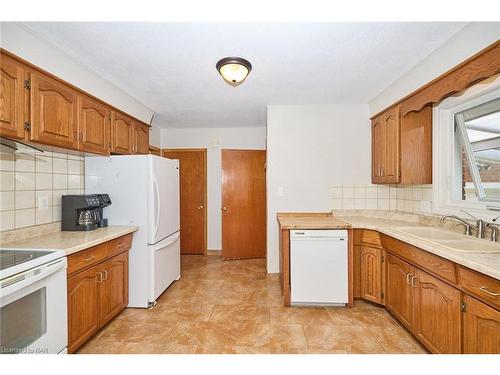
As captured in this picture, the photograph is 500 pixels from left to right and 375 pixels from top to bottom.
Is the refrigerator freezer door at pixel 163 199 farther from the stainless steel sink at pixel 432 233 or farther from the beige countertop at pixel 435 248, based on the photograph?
the stainless steel sink at pixel 432 233

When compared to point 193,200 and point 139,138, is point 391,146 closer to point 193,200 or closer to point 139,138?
point 139,138

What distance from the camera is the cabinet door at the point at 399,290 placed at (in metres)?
1.83

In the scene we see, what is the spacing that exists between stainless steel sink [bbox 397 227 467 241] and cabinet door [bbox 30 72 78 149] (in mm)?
2913

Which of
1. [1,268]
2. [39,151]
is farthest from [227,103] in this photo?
[1,268]

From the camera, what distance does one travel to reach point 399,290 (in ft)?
6.49

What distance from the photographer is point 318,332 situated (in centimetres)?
193

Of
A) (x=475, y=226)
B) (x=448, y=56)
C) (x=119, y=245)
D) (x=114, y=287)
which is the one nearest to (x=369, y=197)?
(x=475, y=226)

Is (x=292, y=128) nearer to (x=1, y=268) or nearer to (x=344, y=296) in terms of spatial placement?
(x=344, y=296)

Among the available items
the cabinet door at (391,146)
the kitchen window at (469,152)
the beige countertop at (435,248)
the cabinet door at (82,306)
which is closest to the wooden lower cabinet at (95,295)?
the cabinet door at (82,306)

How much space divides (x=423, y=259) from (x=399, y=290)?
1.70 feet

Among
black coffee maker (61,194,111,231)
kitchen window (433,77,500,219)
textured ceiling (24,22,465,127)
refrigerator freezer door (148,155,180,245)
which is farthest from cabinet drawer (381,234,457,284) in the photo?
black coffee maker (61,194,111,231)

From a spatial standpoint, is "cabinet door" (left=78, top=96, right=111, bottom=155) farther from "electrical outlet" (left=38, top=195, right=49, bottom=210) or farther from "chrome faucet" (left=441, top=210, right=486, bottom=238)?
"chrome faucet" (left=441, top=210, right=486, bottom=238)

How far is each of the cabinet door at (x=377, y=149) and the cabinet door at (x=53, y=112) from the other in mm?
3131

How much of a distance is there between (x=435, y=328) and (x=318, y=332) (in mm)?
831
